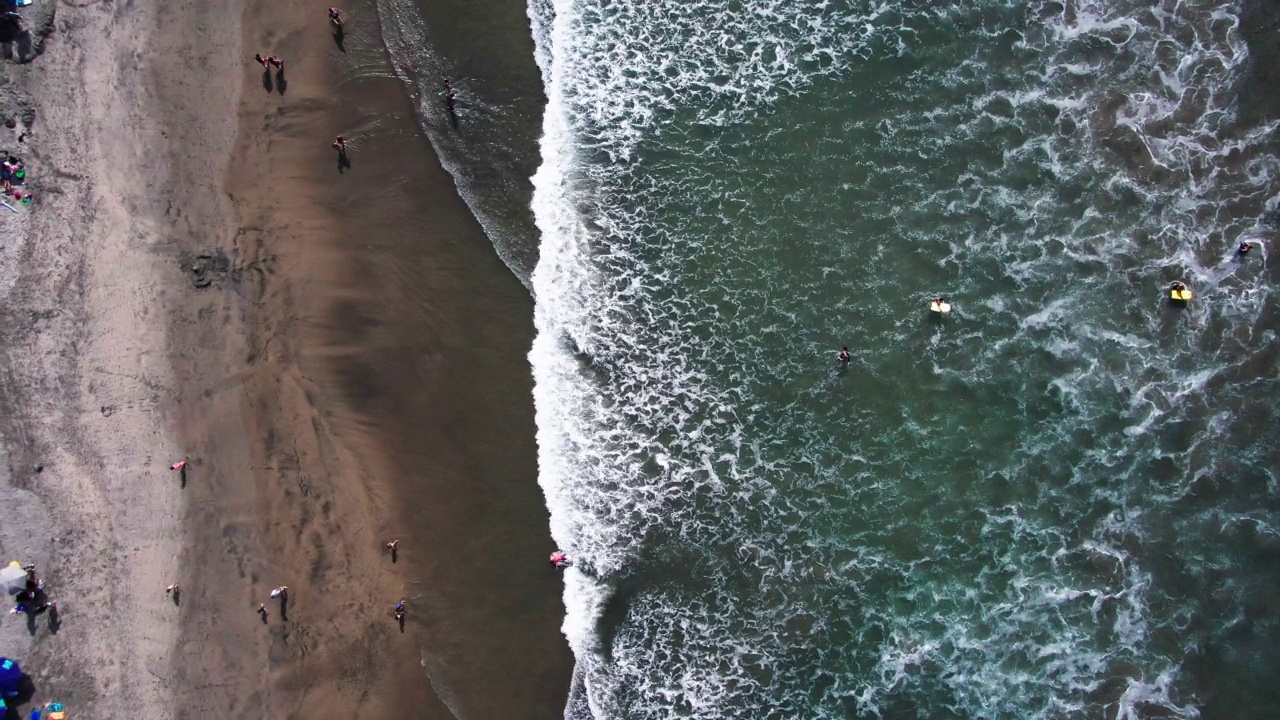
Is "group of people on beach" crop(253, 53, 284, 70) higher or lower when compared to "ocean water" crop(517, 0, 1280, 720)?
higher

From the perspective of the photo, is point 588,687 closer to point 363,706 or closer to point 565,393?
point 363,706

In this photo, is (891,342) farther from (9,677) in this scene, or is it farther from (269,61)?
(9,677)

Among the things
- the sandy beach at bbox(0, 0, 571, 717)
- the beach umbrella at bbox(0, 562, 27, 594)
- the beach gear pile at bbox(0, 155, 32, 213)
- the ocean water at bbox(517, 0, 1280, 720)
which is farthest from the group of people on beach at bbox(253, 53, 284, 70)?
the beach umbrella at bbox(0, 562, 27, 594)

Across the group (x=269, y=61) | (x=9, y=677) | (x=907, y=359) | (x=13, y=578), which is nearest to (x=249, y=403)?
(x=13, y=578)

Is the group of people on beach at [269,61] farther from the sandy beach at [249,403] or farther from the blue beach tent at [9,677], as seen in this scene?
the blue beach tent at [9,677]

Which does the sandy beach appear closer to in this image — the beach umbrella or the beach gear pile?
the beach gear pile

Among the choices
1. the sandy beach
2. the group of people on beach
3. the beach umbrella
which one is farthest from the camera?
the group of people on beach
